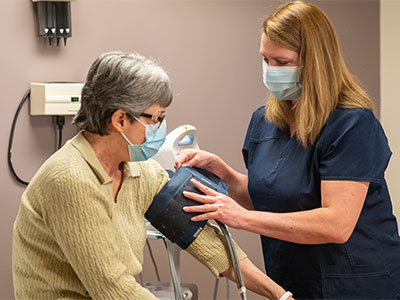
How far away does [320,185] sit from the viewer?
1734 millimetres

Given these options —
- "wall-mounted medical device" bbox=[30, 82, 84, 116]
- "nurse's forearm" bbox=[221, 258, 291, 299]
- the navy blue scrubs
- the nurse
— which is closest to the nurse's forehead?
the nurse

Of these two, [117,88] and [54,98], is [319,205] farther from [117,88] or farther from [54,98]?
[54,98]

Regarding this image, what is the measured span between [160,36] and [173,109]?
1.16ft

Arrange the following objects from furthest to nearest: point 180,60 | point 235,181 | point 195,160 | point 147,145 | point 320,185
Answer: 1. point 180,60
2. point 235,181
3. point 195,160
4. point 320,185
5. point 147,145

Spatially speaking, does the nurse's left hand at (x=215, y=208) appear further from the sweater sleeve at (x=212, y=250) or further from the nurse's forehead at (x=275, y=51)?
the nurse's forehead at (x=275, y=51)

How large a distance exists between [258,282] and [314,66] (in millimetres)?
644

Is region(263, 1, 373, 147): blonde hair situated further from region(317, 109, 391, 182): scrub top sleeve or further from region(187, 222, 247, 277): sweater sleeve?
region(187, 222, 247, 277): sweater sleeve

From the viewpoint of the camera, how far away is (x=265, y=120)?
199 cm

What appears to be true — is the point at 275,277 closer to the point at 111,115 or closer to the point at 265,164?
the point at 265,164

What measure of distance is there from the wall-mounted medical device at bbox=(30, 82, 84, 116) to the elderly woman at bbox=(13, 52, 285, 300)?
1.02 meters

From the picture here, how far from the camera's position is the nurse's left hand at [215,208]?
5.32ft

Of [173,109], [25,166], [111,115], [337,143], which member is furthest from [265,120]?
[25,166]

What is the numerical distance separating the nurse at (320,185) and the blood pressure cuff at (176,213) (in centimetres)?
2

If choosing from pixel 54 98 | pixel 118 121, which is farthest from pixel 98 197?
pixel 54 98
